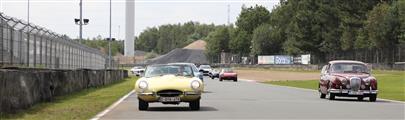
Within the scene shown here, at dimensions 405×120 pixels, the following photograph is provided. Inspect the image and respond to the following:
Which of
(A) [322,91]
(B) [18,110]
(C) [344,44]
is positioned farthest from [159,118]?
(C) [344,44]

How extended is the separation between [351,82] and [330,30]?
84.7 metres

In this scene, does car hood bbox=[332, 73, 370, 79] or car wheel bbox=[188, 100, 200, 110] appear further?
car hood bbox=[332, 73, 370, 79]

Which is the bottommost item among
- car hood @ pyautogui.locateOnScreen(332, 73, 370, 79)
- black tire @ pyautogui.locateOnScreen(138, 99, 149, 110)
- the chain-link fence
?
black tire @ pyautogui.locateOnScreen(138, 99, 149, 110)

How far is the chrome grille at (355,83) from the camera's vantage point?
88.2 feet

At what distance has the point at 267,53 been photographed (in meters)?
158

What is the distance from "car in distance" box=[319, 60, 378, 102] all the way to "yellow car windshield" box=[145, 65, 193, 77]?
7600mm

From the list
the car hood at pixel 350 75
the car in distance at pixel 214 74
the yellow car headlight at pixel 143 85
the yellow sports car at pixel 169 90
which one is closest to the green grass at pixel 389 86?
the car hood at pixel 350 75

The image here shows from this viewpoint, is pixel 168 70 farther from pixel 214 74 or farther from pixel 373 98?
pixel 214 74

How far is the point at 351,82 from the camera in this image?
26.9m

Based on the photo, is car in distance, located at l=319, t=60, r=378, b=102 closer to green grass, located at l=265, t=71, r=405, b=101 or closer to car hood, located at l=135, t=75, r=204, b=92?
green grass, located at l=265, t=71, r=405, b=101

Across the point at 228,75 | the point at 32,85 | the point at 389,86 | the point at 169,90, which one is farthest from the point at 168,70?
the point at 228,75

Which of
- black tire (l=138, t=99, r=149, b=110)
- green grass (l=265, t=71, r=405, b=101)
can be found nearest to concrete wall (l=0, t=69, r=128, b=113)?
black tire (l=138, t=99, r=149, b=110)

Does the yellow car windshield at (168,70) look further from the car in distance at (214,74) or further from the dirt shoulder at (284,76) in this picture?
the car in distance at (214,74)

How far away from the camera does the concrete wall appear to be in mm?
17559
